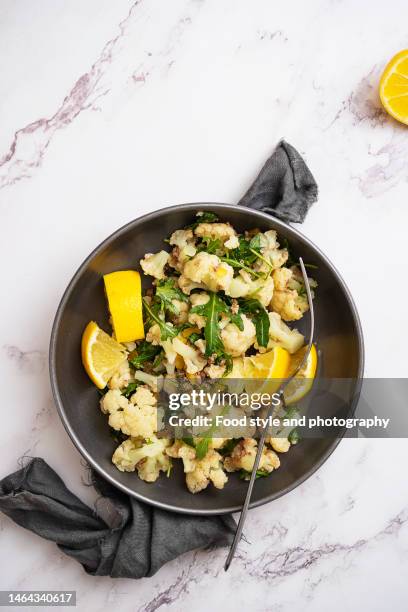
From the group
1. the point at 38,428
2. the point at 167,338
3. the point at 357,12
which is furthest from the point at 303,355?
the point at 357,12

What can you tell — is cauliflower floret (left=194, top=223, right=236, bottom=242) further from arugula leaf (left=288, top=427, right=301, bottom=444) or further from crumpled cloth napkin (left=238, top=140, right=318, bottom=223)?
arugula leaf (left=288, top=427, right=301, bottom=444)

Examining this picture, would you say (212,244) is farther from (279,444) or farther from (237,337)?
(279,444)

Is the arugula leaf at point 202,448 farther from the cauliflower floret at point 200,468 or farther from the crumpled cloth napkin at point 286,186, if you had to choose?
the crumpled cloth napkin at point 286,186

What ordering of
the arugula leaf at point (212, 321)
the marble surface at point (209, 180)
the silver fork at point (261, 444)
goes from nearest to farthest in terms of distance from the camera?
the silver fork at point (261, 444) → the arugula leaf at point (212, 321) → the marble surface at point (209, 180)

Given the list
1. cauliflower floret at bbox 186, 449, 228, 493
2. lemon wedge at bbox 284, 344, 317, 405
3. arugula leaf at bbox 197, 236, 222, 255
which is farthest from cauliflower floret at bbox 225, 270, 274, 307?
cauliflower floret at bbox 186, 449, 228, 493

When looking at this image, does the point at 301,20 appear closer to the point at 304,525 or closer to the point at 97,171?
the point at 97,171

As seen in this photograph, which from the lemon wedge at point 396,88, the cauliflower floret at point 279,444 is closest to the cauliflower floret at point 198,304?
the cauliflower floret at point 279,444

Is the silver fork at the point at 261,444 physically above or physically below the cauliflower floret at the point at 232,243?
below
